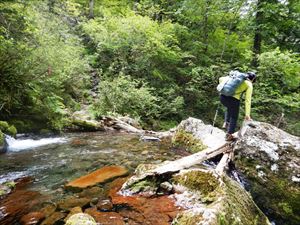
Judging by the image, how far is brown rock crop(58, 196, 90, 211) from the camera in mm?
4223

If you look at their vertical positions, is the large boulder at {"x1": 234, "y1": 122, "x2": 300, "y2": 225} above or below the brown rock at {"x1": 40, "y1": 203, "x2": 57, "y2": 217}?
above

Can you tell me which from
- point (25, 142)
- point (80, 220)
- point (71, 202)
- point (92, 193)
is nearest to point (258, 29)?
point (25, 142)

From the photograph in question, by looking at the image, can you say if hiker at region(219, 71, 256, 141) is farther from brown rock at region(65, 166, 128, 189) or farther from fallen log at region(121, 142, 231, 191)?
brown rock at region(65, 166, 128, 189)

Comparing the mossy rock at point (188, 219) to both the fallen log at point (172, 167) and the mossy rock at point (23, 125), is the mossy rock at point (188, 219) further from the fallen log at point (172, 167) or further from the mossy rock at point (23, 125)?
the mossy rock at point (23, 125)

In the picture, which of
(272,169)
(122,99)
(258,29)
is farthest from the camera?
(258,29)

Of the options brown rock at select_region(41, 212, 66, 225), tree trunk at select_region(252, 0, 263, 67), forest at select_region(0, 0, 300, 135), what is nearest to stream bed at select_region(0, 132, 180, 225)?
brown rock at select_region(41, 212, 66, 225)

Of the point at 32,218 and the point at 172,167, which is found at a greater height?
the point at 172,167

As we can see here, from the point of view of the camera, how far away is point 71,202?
4.42 metres

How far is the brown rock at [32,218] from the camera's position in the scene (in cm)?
376

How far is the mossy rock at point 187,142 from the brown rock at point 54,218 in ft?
15.5

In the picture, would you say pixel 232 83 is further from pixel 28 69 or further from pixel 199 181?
pixel 28 69

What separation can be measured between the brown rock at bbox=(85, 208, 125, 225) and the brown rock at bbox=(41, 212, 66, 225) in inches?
14.1

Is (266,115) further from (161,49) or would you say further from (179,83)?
(161,49)

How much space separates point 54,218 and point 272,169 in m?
3.67
